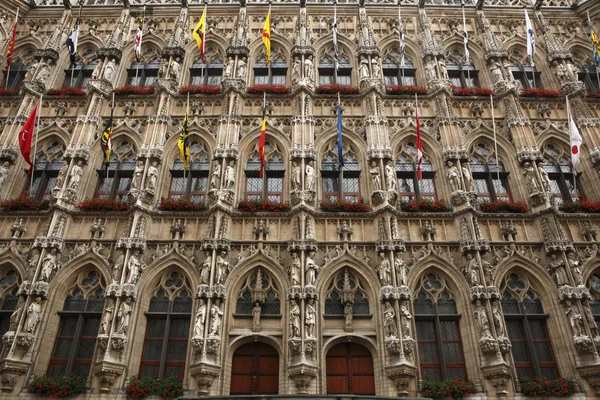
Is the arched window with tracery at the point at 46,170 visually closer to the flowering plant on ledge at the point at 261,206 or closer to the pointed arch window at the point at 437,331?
the flowering plant on ledge at the point at 261,206

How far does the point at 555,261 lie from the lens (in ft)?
46.5

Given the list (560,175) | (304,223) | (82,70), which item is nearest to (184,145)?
(304,223)

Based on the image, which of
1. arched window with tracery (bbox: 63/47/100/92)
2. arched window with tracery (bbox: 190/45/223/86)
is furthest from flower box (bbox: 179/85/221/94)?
arched window with tracery (bbox: 63/47/100/92)

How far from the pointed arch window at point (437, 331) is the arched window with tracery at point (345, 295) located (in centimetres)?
176

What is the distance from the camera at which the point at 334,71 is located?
764 inches

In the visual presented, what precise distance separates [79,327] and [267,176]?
827 centimetres

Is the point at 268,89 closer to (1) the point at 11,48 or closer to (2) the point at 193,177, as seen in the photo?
(2) the point at 193,177

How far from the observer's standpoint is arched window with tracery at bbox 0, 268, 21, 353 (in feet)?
46.4

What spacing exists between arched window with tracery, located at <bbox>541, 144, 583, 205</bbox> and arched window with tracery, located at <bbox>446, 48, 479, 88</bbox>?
439 cm

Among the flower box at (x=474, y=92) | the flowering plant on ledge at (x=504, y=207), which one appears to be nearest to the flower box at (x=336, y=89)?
the flower box at (x=474, y=92)

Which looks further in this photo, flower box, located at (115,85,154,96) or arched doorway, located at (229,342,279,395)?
flower box, located at (115,85,154,96)

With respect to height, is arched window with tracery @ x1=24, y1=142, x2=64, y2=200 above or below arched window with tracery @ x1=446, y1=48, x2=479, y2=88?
below

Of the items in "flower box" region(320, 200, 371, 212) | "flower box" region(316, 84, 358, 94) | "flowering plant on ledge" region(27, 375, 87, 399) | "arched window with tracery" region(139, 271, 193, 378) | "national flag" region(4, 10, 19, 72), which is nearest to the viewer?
"flowering plant on ledge" region(27, 375, 87, 399)

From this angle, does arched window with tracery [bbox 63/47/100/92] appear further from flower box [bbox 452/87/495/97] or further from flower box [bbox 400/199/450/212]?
flower box [bbox 452/87/495/97]
